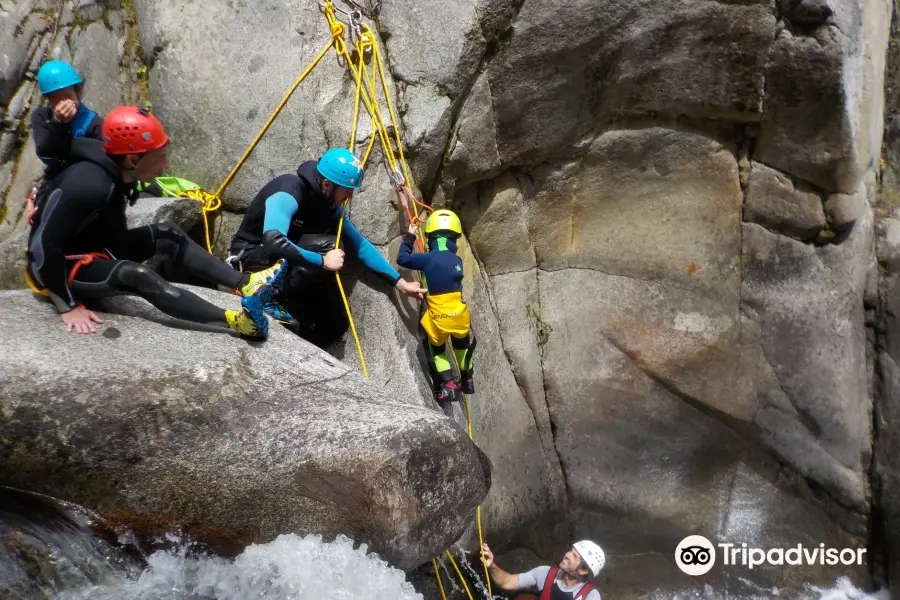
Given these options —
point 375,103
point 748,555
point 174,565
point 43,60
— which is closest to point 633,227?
point 375,103

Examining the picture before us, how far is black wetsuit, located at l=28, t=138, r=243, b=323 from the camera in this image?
12.1 ft

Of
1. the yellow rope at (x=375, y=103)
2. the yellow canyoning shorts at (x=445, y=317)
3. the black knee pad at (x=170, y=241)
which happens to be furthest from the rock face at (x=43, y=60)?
the yellow canyoning shorts at (x=445, y=317)

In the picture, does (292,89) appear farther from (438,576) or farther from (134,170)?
(438,576)

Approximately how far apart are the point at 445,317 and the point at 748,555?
3868mm

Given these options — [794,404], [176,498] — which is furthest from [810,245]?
[176,498]

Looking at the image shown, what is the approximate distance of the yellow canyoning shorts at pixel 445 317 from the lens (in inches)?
211

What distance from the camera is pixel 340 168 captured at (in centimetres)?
475

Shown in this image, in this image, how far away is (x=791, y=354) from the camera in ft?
21.7

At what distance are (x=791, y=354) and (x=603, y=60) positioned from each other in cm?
307

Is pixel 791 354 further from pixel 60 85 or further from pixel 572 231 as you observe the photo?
pixel 60 85

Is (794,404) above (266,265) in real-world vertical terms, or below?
below

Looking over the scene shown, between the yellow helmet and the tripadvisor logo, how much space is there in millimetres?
3824

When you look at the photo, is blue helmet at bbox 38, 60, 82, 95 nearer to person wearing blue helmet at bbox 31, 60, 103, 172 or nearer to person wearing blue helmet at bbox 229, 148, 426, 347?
person wearing blue helmet at bbox 31, 60, 103, 172

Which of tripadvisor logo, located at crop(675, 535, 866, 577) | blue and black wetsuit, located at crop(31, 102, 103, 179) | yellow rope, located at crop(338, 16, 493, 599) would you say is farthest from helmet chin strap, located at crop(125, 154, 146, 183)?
tripadvisor logo, located at crop(675, 535, 866, 577)
